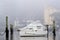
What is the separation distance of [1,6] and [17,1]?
0.34 metres

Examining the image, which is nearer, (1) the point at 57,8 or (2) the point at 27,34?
(1) the point at 57,8

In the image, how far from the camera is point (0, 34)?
2678mm

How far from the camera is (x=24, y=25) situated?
2.65 metres

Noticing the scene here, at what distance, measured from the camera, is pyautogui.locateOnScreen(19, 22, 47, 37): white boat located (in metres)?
2.70

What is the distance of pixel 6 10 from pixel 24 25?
482mm

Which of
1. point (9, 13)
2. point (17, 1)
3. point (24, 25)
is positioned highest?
point (17, 1)

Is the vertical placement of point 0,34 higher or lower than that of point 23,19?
lower

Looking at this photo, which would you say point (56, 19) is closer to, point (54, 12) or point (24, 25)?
point (54, 12)

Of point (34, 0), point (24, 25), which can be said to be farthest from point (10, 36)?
point (34, 0)

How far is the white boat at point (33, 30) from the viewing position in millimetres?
2704

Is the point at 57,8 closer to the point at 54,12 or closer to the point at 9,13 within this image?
the point at 54,12

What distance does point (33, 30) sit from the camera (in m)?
2.79

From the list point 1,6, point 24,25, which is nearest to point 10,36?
point 24,25

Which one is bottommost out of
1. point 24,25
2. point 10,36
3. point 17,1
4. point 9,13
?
point 10,36
